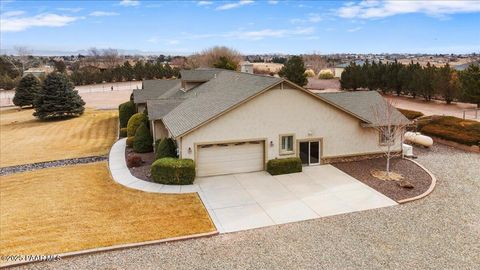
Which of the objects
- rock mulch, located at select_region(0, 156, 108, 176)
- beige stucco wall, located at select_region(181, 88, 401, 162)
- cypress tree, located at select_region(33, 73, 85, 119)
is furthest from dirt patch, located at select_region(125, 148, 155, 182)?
cypress tree, located at select_region(33, 73, 85, 119)

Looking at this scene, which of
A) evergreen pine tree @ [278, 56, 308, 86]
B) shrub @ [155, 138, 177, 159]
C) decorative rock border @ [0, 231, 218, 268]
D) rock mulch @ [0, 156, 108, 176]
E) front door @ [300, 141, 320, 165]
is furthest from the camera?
evergreen pine tree @ [278, 56, 308, 86]

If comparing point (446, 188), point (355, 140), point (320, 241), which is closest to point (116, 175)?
point (320, 241)

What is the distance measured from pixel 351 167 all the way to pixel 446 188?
4930 millimetres

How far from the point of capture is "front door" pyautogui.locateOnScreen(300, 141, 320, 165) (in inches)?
837

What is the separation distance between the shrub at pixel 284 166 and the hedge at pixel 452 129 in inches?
523

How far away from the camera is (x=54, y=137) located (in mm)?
34281

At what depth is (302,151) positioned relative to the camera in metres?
21.4

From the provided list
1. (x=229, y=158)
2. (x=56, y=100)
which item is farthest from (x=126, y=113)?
(x=229, y=158)

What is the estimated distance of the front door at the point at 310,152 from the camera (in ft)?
69.7

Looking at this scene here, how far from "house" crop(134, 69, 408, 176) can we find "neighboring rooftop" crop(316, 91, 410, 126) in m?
0.13

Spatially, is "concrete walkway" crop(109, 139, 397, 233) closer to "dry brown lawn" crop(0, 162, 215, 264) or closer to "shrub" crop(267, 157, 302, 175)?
"shrub" crop(267, 157, 302, 175)

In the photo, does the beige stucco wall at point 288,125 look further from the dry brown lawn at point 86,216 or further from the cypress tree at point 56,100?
the cypress tree at point 56,100

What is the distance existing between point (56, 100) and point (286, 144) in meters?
35.6

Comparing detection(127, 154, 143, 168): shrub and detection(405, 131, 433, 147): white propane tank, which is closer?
detection(127, 154, 143, 168): shrub
